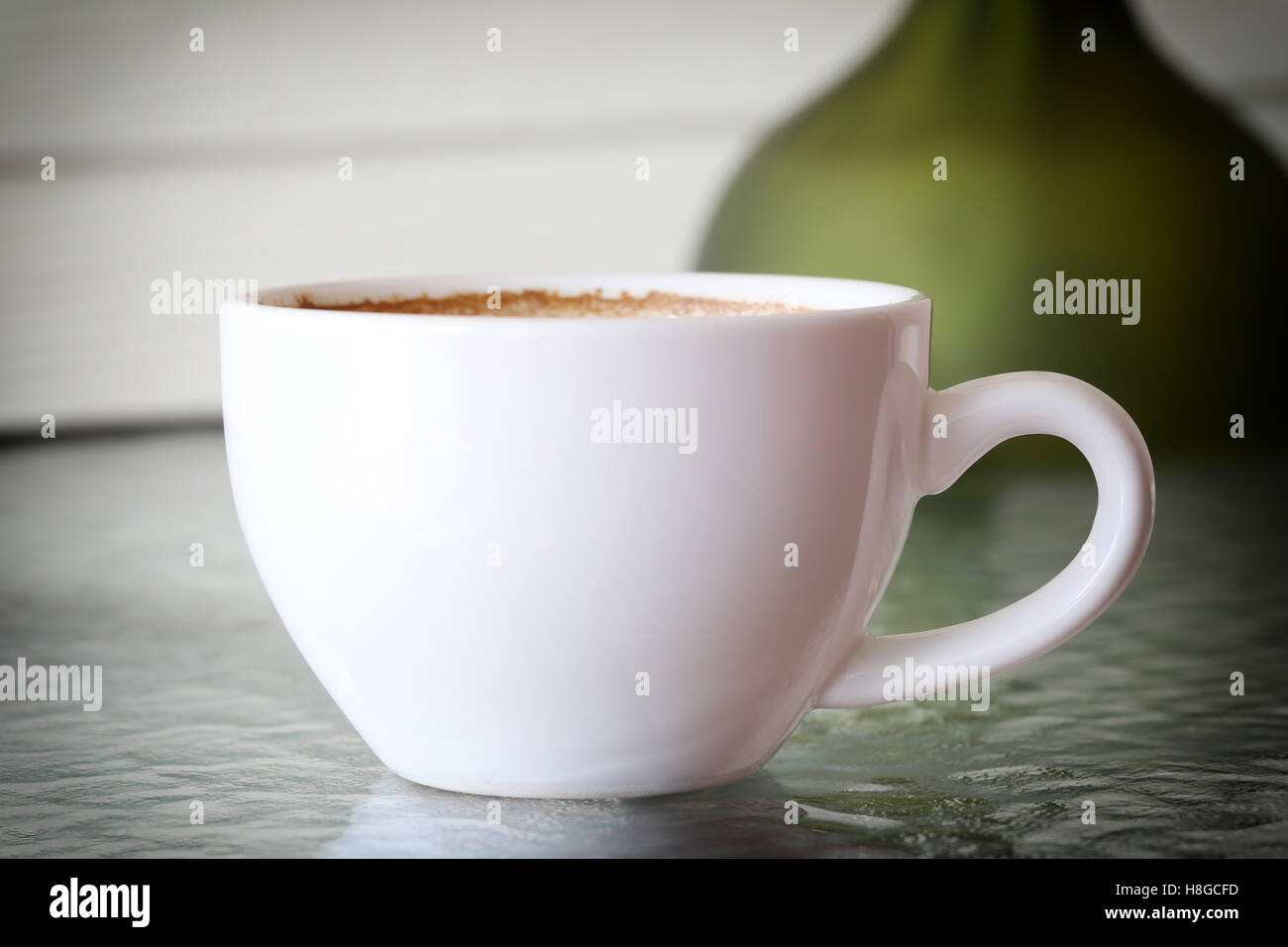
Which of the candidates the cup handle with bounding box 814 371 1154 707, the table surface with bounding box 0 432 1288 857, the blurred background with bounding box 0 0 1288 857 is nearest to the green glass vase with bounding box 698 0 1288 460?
the blurred background with bounding box 0 0 1288 857

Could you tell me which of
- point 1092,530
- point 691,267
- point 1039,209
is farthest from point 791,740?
point 691,267

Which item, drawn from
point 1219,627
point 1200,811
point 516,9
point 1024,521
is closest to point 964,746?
point 1200,811

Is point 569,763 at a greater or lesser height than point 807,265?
lesser

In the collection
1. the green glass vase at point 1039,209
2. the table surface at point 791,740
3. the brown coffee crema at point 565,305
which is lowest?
the table surface at point 791,740

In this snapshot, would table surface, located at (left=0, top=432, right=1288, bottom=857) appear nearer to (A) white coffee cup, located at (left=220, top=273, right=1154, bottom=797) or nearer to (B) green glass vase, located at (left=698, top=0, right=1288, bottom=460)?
(A) white coffee cup, located at (left=220, top=273, right=1154, bottom=797)

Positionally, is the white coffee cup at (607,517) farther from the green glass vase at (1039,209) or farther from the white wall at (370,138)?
the white wall at (370,138)

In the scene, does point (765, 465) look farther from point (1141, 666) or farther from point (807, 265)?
point (807, 265)

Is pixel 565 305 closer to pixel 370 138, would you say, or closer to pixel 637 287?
pixel 637 287

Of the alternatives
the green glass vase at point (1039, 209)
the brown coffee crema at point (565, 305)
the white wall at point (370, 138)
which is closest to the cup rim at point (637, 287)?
the brown coffee crema at point (565, 305)
